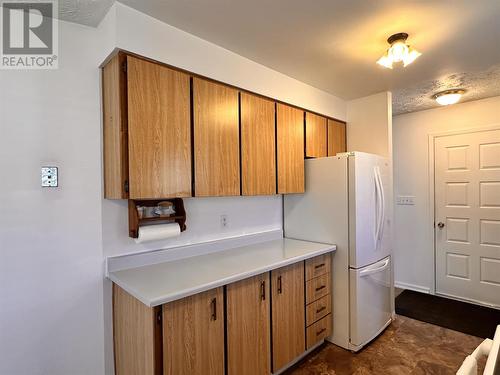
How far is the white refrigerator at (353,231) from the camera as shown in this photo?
237 cm

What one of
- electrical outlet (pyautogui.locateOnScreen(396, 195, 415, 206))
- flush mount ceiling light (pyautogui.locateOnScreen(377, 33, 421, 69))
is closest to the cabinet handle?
flush mount ceiling light (pyautogui.locateOnScreen(377, 33, 421, 69))

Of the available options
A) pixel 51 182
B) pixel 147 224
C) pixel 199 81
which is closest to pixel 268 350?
pixel 147 224

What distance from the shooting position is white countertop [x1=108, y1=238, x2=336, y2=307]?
143 cm

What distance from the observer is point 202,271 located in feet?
5.77

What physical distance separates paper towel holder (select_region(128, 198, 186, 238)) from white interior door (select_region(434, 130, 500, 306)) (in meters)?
3.25

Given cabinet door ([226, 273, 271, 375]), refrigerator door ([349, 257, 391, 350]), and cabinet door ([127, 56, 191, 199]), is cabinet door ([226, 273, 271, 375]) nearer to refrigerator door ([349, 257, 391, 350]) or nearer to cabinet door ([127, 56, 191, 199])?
cabinet door ([127, 56, 191, 199])

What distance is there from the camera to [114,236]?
5.89 feet

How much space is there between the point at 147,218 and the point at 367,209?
1.84 m

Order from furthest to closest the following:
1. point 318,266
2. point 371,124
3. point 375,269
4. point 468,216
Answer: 1. point 468,216
2. point 371,124
3. point 375,269
4. point 318,266

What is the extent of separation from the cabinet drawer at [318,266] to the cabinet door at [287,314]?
→ 94mm

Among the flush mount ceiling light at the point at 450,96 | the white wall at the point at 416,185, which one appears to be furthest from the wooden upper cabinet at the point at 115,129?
the white wall at the point at 416,185

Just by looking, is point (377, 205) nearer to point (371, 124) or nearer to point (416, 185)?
point (371, 124)

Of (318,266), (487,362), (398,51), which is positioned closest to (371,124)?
(398,51)

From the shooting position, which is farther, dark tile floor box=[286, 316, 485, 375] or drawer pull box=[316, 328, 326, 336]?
drawer pull box=[316, 328, 326, 336]
